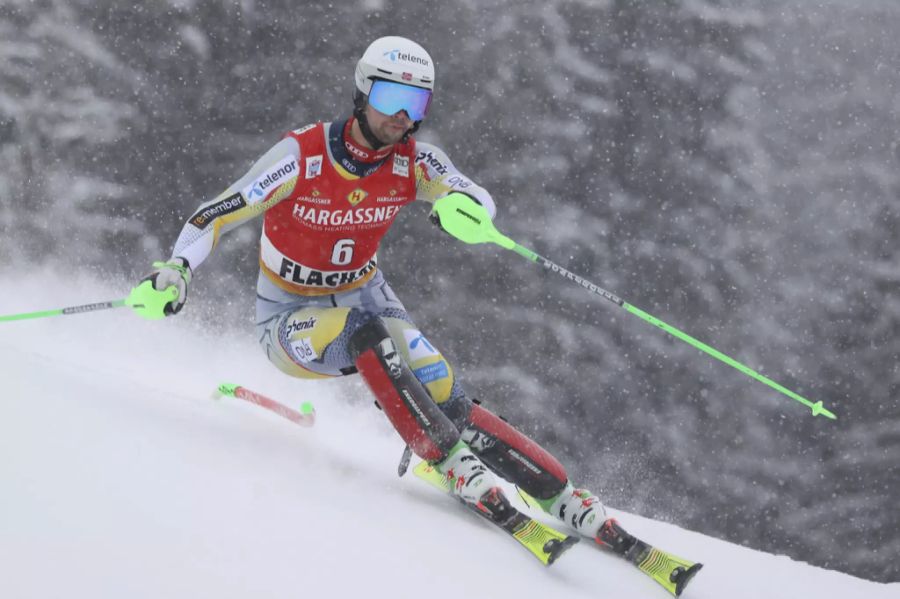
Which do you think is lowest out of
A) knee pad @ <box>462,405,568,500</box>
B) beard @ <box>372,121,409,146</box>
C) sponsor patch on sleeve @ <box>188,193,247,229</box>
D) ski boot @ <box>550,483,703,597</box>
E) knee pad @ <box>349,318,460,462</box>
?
ski boot @ <box>550,483,703,597</box>

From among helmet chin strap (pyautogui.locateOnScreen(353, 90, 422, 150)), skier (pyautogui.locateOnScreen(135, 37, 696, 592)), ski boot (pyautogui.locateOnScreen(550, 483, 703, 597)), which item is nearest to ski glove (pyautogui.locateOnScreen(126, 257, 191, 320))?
skier (pyautogui.locateOnScreen(135, 37, 696, 592))

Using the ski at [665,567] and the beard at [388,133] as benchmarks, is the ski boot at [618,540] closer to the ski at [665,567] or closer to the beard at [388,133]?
the ski at [665,567]

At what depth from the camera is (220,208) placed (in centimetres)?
354

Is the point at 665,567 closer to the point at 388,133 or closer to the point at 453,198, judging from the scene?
the point at 453,198

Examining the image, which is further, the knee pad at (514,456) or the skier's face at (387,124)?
the knee pad at (514,456)

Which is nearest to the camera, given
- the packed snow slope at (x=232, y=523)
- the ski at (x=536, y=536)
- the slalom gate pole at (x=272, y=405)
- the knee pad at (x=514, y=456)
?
the packed snow slope at (x=232, y=523)

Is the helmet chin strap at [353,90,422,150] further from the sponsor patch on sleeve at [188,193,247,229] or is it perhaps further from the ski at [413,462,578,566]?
the ski at [413,462,578,566]

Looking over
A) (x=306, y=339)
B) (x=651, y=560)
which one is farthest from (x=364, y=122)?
(x=651, y=560)

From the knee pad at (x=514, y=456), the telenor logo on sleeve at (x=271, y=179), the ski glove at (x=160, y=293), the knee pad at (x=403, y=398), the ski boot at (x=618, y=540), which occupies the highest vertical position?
the telenor logo on sleeve at (x=271, y=179)

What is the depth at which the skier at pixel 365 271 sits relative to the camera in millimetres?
3396

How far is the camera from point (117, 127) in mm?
8617

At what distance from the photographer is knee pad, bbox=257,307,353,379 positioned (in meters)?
3.57

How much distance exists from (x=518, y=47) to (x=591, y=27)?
0.72m

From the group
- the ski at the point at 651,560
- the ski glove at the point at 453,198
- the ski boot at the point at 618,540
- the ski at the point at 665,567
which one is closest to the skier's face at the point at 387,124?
the ski glove at the point at 453,198
